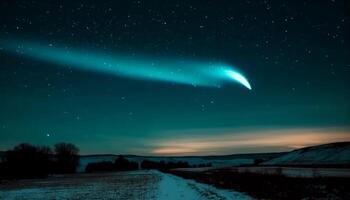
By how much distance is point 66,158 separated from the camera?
167125 mm

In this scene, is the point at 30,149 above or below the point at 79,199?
above

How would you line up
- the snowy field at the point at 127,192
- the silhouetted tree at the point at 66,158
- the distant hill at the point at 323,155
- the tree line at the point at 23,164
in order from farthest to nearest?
the silhouetted tree at the point at 66,158 → the distant hill at the point at 323,155 → the tree line at the point at 23,164 → the snowy field at the point at 127,192

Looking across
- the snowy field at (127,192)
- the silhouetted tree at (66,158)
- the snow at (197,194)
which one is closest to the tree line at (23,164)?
the silhouetted tree at (66,158)

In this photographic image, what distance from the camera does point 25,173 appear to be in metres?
117

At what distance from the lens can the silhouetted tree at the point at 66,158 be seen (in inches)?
6430

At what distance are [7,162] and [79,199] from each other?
3745 inches

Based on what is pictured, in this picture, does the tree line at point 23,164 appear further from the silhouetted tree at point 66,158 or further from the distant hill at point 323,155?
the distant hill at point 323,155

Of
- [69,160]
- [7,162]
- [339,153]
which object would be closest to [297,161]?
[339,153]

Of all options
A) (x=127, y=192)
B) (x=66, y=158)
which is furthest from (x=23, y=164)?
(x=127, y=192)

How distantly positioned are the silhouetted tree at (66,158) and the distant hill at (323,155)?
84076 millimetres

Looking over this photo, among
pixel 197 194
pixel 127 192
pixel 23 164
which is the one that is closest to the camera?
pixel 197 194

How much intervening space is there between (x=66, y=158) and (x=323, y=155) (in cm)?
9867

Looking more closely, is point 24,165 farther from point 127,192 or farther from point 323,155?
point 323,155

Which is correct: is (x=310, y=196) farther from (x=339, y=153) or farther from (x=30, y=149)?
(x=339, y=153)
